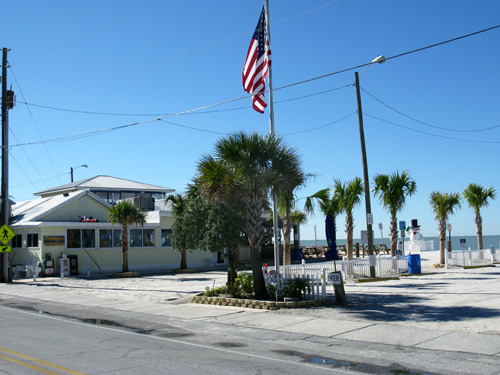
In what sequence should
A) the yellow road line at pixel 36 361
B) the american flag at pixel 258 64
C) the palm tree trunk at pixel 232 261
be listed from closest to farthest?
1. the yellow road line at pixel 36 361
2. the american flag at pixel 258 64
3. the palm tree trunk at pixel 232 261

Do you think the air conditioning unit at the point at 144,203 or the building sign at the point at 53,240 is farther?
the air conditioning unit at the point at 144,203

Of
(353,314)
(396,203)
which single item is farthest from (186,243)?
(396,203)

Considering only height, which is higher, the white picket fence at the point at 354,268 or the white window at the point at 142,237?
the white window at the point at 142,237

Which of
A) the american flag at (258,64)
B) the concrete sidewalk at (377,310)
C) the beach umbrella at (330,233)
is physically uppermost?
the american flag at (258,64)

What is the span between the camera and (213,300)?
15.9m

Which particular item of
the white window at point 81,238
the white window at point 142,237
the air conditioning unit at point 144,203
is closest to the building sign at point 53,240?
the white window at point 81,238

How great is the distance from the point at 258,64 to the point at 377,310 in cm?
891

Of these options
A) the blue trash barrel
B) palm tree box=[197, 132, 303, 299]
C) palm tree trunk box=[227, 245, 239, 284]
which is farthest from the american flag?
the blue trash barrel

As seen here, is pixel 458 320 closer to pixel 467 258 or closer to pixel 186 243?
pixel 186 243

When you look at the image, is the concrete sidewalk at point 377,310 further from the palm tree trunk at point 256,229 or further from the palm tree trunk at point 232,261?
the palm tree trunk at point 232,261

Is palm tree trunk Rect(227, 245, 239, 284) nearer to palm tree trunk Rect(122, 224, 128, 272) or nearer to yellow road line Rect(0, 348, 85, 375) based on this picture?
yellow road line Rect(0, 348, 85, 375)

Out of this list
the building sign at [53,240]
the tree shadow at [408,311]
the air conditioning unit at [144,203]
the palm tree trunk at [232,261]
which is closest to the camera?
the tree shadow at [408,311]

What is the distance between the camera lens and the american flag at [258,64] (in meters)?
17.1

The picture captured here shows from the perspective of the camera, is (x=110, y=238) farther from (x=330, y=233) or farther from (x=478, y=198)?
(x=478, y=198)
